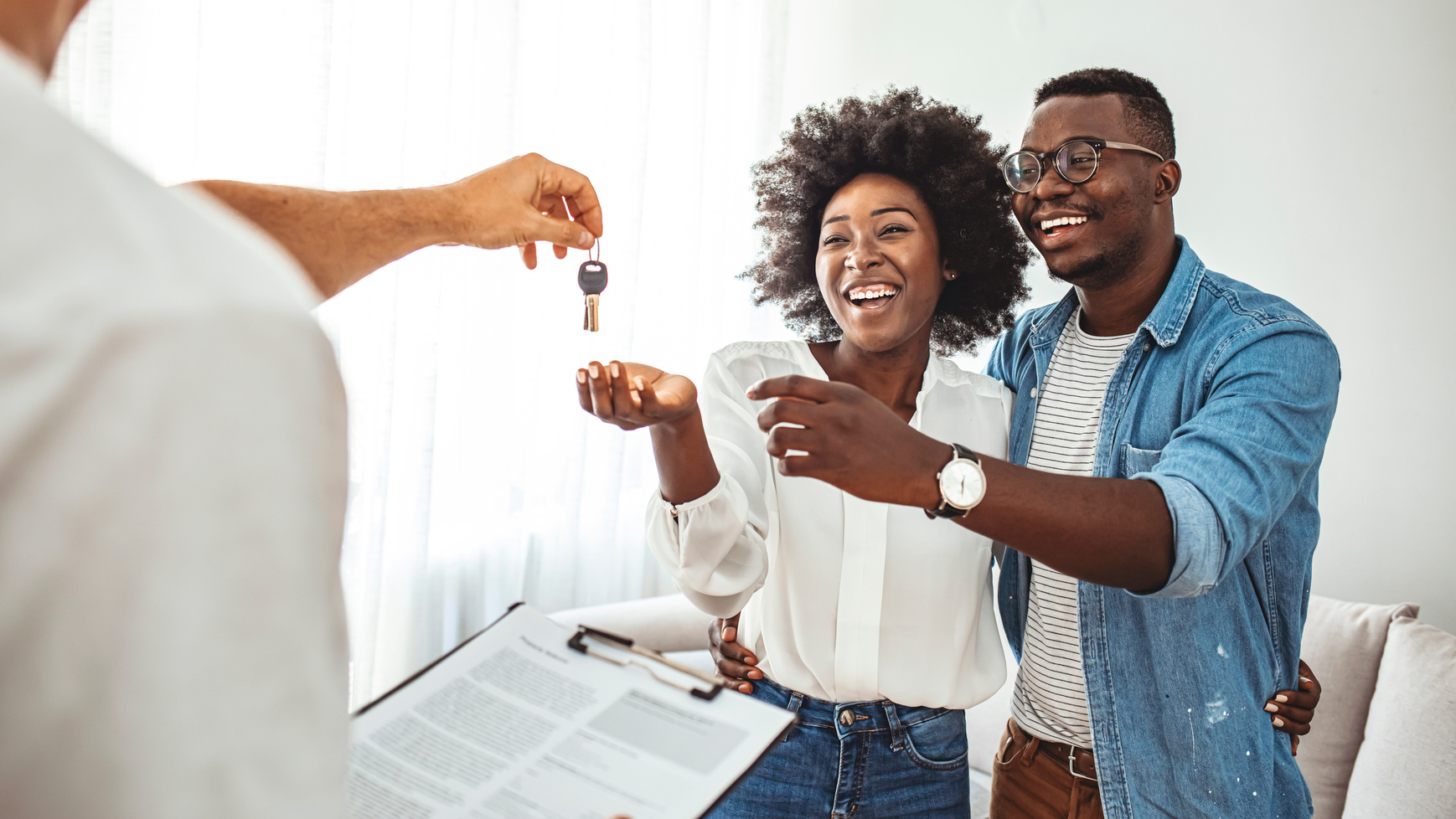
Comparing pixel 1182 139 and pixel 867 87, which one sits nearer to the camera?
pixel 1182 139

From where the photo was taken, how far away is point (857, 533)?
144 centimetres

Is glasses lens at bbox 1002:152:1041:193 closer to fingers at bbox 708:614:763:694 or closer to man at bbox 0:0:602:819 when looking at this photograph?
fingers at bbox 708:614:763:694

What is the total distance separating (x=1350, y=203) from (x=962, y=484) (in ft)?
6.66

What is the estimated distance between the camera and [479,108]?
2.81 m

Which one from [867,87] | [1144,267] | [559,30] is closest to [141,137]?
[559,30]

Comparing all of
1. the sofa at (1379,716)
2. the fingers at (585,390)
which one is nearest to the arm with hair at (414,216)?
the fingers at (585,390)

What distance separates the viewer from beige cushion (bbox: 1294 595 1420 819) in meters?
2.10

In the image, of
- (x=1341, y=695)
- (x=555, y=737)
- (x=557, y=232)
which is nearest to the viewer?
(x=555, y=737)

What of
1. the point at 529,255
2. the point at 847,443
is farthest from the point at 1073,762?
the point at 529,255

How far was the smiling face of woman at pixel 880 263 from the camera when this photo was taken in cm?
155

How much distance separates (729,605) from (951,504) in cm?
52

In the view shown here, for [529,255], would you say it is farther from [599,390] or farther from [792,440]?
[792,440]

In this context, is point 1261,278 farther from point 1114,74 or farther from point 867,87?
point 867,87

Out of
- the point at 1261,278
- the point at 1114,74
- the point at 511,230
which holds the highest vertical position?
the point at 1114,74
